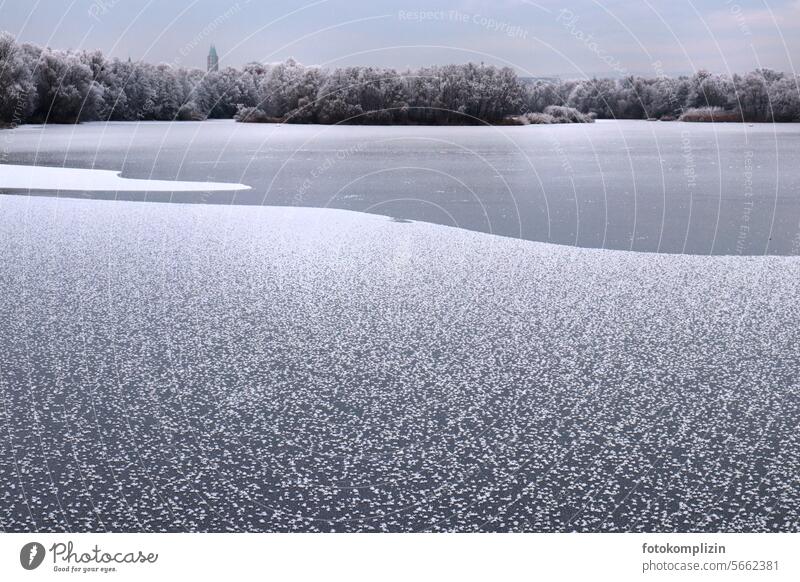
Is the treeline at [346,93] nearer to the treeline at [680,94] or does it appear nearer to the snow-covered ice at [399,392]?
the treeline at [680,94]

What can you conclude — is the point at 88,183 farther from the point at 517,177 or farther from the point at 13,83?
the point at 13,83

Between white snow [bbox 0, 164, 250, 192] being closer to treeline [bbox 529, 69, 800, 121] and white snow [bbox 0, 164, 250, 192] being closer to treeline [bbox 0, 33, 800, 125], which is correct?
treeline [bbox 0, 33, 800, 125]

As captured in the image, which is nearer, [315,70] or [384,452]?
[384,452]

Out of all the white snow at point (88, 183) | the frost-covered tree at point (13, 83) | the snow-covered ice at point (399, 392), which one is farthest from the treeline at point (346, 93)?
the snow-covered ice at point (399, 392)

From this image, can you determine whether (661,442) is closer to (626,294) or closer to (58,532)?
(58,532)

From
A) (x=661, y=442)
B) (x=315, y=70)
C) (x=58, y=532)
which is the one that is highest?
(x=315, y=70)
